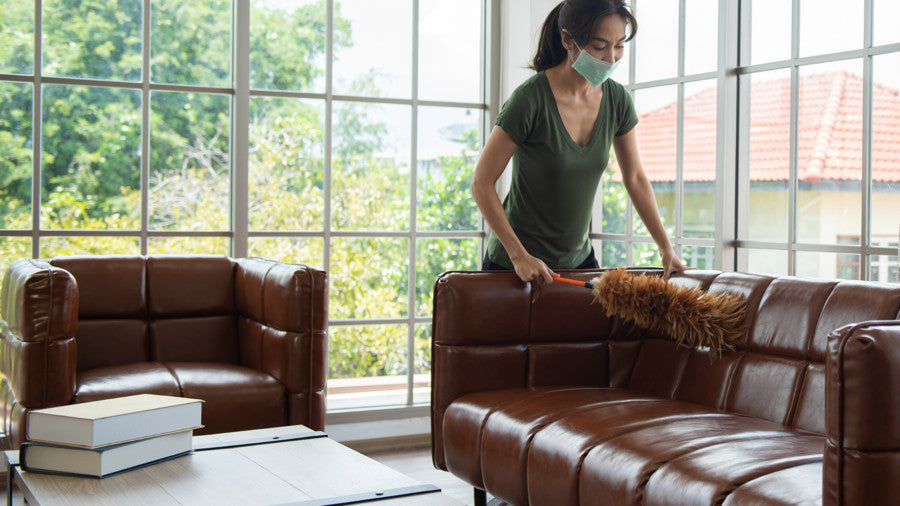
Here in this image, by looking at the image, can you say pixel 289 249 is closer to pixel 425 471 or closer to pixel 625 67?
pixel 425 471

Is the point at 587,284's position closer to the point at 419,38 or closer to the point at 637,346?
the point at 637,346

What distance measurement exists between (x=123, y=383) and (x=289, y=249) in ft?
3.94

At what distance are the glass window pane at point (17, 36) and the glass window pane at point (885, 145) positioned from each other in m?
3.01

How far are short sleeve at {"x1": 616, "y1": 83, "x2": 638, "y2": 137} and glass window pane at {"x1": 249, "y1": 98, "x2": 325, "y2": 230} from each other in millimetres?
1526

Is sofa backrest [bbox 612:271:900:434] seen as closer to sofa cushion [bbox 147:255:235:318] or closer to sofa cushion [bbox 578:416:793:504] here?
sofa cushion [bbox 578:416:793:504]

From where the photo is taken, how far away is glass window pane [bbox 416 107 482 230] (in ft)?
13.1

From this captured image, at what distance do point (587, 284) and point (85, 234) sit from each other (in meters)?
2.09

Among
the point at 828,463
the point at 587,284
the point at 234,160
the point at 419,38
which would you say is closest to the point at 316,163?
the point at 234,160

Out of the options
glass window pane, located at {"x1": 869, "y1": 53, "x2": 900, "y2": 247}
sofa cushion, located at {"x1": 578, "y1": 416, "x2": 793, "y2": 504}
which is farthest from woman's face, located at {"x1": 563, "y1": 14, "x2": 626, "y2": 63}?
sofa cushion, located at {"x1": 578, "y1": 416, "x2": 793, "y2": 504}

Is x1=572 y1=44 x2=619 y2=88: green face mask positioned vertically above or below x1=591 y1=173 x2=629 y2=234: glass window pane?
above

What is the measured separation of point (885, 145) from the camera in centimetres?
267

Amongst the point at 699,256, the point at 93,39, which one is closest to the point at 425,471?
the point at 699,256

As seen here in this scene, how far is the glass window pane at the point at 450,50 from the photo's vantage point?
3986 mm

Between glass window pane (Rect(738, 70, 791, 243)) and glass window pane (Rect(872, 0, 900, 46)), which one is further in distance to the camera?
glass window pane (Rect(738, 70, 791, 243))
